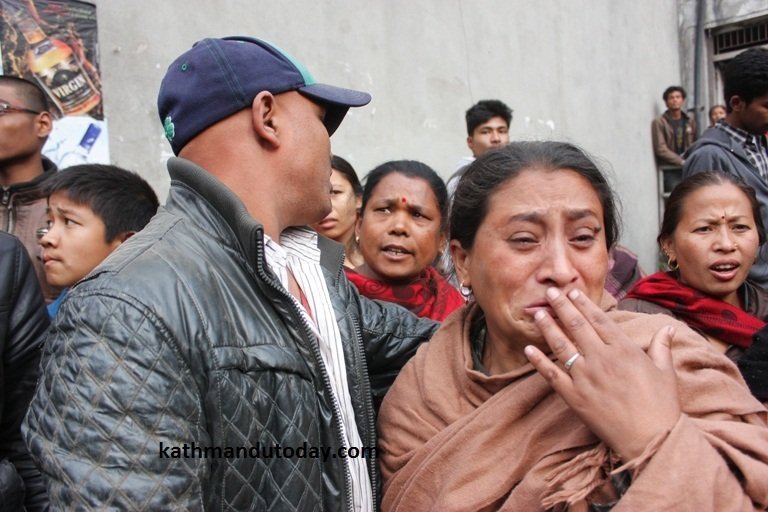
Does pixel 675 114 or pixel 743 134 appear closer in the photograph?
pixel 743 134

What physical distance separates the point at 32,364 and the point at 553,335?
4.93ft

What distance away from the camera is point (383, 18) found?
5703mm

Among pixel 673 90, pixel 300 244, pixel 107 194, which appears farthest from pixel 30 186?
pixel 673 90

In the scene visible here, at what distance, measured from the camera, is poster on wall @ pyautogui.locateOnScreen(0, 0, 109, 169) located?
11.1ft

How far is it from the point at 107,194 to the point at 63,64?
1.58 meters

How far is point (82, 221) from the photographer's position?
241 cm

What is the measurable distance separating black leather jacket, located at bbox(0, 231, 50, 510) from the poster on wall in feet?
6.46

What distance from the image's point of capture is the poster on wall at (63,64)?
3.40 meters

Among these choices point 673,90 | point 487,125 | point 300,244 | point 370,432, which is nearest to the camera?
point 370,432

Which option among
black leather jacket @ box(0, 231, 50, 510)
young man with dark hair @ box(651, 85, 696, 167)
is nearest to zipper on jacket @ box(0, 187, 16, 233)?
black leather jacket @ box(0, 231, 50, 510)

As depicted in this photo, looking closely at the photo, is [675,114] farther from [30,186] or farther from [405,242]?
[30,186]

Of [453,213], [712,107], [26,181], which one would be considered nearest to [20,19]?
Result: [26,181]

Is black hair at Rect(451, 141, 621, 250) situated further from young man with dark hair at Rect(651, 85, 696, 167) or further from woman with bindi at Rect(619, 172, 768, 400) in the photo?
young man with dark hair at Rect(651, 85, 696, 167)

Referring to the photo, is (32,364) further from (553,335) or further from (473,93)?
(473,93)
